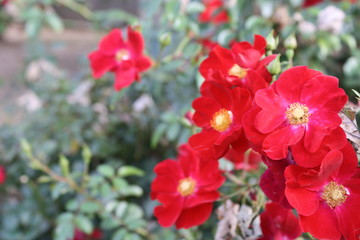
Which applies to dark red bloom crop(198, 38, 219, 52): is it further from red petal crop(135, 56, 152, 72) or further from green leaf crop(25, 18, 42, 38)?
green leaf crop(25, 18, 42, 38)

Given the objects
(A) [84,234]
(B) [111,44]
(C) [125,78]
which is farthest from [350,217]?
(A) [84,234]

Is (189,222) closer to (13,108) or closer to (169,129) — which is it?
(169,129)

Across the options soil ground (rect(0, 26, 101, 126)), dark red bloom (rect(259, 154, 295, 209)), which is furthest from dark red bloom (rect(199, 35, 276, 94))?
soil ground (rect(0, 26, 101, 126))

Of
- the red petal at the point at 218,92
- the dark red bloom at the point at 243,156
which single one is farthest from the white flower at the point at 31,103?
the red petal at the point at 218,92

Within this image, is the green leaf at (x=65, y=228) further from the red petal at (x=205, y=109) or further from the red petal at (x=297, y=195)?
the red petal at (x=297, y=195)

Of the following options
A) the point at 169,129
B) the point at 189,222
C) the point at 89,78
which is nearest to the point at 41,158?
the point at 89,78

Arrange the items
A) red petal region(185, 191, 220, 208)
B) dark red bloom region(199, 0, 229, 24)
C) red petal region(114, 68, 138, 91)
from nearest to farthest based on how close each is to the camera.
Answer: red petal region(185, 191, 220, 208) < red petal region(114, 68, 138, 91) < dark red bloom region(199, 0, 229, 24)

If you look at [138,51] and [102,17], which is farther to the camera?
[102,17]
